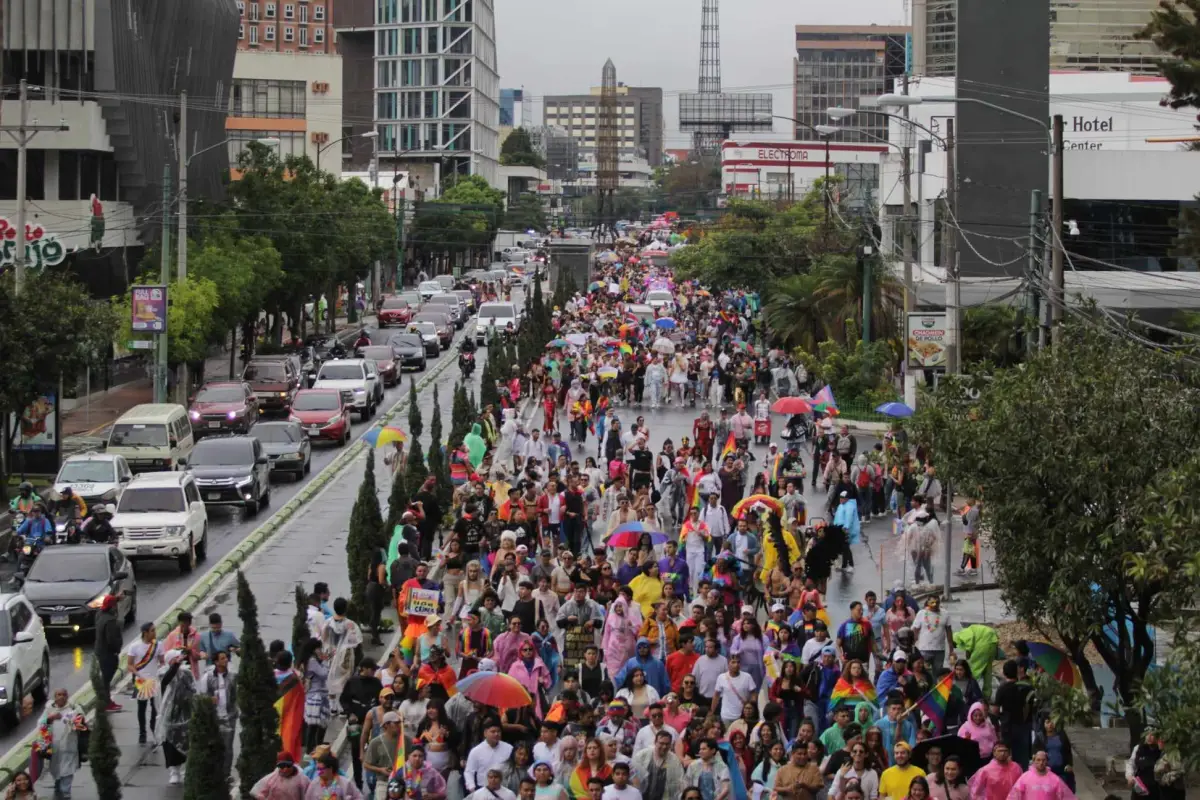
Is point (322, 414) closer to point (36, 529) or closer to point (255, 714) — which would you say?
point (36, 529)

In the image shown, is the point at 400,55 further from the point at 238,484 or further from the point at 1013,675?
the point at 1013,675

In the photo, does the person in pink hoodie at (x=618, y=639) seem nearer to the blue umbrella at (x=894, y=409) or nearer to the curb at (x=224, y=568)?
the curb at (x=224, y=568)

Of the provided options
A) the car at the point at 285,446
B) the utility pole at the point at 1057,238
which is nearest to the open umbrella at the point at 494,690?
the utility pole at the point at 1057,238

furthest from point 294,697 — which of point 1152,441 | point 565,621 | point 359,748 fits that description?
point 1152,441

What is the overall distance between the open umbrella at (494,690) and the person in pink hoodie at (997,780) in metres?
3.49

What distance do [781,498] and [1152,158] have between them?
40.4 metres

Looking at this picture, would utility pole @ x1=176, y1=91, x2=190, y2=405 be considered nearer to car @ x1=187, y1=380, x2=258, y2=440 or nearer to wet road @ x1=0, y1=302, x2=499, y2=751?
car @ x1=187, y1=380, x2=258, y2=440

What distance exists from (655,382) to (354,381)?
24.7 ft

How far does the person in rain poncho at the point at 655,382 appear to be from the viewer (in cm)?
4702

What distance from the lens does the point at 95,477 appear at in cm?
3055

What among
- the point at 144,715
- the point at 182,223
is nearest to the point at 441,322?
the point at 182,223

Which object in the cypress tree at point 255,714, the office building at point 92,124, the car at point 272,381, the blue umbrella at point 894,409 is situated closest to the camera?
the cypress tree at point 255,714

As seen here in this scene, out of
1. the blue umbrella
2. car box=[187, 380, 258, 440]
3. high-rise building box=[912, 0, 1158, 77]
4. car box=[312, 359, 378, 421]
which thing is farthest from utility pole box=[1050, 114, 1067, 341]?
high-rise building box=[912, 0, 1158, 77]

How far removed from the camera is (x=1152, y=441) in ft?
46.6
